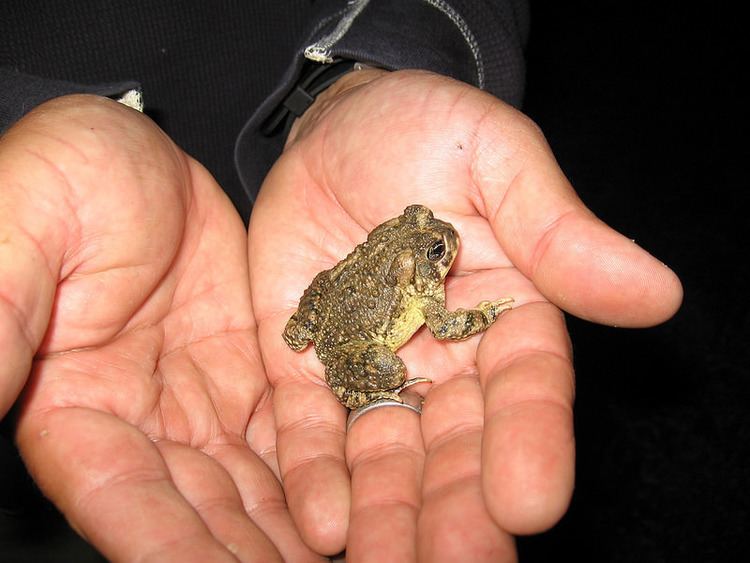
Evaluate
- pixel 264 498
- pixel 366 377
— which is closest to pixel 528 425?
pixel 366 377

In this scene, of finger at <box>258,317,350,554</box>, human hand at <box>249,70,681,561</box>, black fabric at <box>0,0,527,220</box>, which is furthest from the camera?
black fabric at <box>0,0,527,220</box>

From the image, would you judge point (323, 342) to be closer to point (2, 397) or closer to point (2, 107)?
point (2, 397)

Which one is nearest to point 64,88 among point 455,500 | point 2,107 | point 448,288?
point 2,107

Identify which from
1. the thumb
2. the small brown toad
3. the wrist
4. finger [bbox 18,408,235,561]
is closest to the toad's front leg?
the small brown toad

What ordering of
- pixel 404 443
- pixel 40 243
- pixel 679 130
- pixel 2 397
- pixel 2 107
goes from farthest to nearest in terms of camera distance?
pixel 679 130 < pixel 2 107 < pixel 404 443 < pixel 40 243 < pixel 2 397

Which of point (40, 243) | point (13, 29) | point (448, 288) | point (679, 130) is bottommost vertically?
point (679, 130)

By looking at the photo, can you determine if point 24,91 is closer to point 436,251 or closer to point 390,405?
point 436,251

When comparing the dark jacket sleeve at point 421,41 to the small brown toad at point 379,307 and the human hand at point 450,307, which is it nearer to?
the human hand at point 450,307

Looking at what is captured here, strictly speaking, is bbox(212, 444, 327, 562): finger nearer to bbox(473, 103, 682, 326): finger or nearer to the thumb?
the thumb
